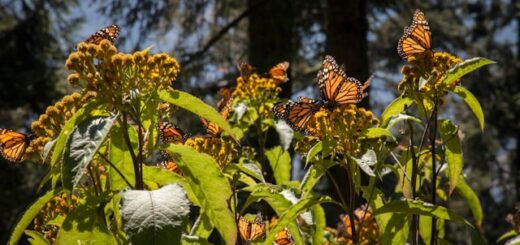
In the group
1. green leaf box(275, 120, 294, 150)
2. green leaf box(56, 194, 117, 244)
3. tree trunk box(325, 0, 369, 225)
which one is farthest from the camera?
tree trunk box(325, 0, 369, 225)

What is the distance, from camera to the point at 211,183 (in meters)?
1.58

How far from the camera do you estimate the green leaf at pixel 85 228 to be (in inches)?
58.4

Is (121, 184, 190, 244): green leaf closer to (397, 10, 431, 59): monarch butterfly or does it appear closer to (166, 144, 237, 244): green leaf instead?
(166, 144, 237, 244): green leaf

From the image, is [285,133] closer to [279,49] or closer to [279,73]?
[279,73]

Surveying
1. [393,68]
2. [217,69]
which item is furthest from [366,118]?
[393,68]

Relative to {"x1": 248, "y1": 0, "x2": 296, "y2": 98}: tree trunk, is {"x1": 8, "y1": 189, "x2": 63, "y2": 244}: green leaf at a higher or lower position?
lower

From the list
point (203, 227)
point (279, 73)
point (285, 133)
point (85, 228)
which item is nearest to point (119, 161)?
point (85, 228)

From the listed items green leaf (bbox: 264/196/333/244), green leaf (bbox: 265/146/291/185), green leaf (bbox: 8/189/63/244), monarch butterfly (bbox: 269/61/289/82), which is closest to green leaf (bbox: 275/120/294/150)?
green leaf (bbox: 265/146/291/185)

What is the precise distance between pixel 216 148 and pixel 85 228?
62 centimetres

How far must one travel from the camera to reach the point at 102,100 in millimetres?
1505

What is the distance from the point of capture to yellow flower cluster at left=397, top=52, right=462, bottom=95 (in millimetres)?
1796

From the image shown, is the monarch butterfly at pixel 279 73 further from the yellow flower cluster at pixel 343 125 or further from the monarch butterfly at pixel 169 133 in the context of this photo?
the yellow flower cluster at pixel 343 125

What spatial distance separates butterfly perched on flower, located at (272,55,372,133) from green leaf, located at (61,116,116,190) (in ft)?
2.32

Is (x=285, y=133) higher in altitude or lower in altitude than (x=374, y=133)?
higher
